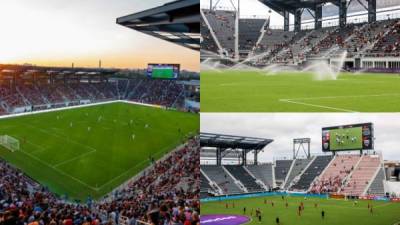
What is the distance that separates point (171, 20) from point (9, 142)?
8585 millimetres

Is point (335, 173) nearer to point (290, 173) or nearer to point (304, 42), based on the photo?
point (290, 173)

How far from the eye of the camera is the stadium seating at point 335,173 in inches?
352

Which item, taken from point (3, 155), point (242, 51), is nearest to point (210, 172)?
point (242, 51)

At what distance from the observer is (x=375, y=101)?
193 inches

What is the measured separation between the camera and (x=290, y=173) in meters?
7.87

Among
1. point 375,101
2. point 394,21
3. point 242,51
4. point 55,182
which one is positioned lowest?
point 55,182

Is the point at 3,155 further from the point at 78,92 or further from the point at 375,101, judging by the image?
the point at 375,101

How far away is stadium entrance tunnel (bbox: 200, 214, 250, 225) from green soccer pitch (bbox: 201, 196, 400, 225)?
0.10 metres

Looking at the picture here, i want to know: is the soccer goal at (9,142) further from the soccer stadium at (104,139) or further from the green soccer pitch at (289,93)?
the green soccer pitch at (289,93)

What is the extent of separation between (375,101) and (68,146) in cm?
1023

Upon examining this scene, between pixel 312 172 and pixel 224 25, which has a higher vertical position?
pixel 224 25

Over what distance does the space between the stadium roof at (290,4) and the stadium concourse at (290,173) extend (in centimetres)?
148

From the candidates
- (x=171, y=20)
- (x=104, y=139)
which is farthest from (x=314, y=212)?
(x=104, y=139)

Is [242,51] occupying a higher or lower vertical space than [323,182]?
higher
